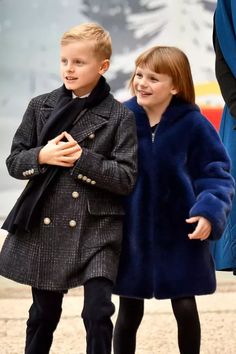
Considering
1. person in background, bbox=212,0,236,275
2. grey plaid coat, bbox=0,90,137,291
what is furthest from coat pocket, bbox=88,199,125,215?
person in background, bbox=212,0,236,275

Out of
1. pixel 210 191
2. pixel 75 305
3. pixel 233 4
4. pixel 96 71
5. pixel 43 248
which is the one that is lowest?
pixel 75 305

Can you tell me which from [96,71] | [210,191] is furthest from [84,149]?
[210,191]

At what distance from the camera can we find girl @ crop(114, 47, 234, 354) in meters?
2.50

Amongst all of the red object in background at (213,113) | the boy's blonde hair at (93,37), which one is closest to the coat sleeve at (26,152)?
the boy's blonde hair at (93,37)

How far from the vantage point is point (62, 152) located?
2307 millimetres

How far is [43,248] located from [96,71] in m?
0.51

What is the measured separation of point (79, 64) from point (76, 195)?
362mm

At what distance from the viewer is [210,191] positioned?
2.44m

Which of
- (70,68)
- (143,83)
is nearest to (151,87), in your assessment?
(143,83)

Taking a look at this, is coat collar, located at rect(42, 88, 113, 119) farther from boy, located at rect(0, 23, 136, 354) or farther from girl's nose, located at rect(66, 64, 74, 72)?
girl's nose, located at rect(66, 64, 74, 72)

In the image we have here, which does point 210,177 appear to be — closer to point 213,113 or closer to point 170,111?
point 170,111

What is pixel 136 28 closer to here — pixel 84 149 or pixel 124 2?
pixel 124 2

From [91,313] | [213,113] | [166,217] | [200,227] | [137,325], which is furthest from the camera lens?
[213,113]

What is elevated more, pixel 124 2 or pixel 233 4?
pixel 124 2
